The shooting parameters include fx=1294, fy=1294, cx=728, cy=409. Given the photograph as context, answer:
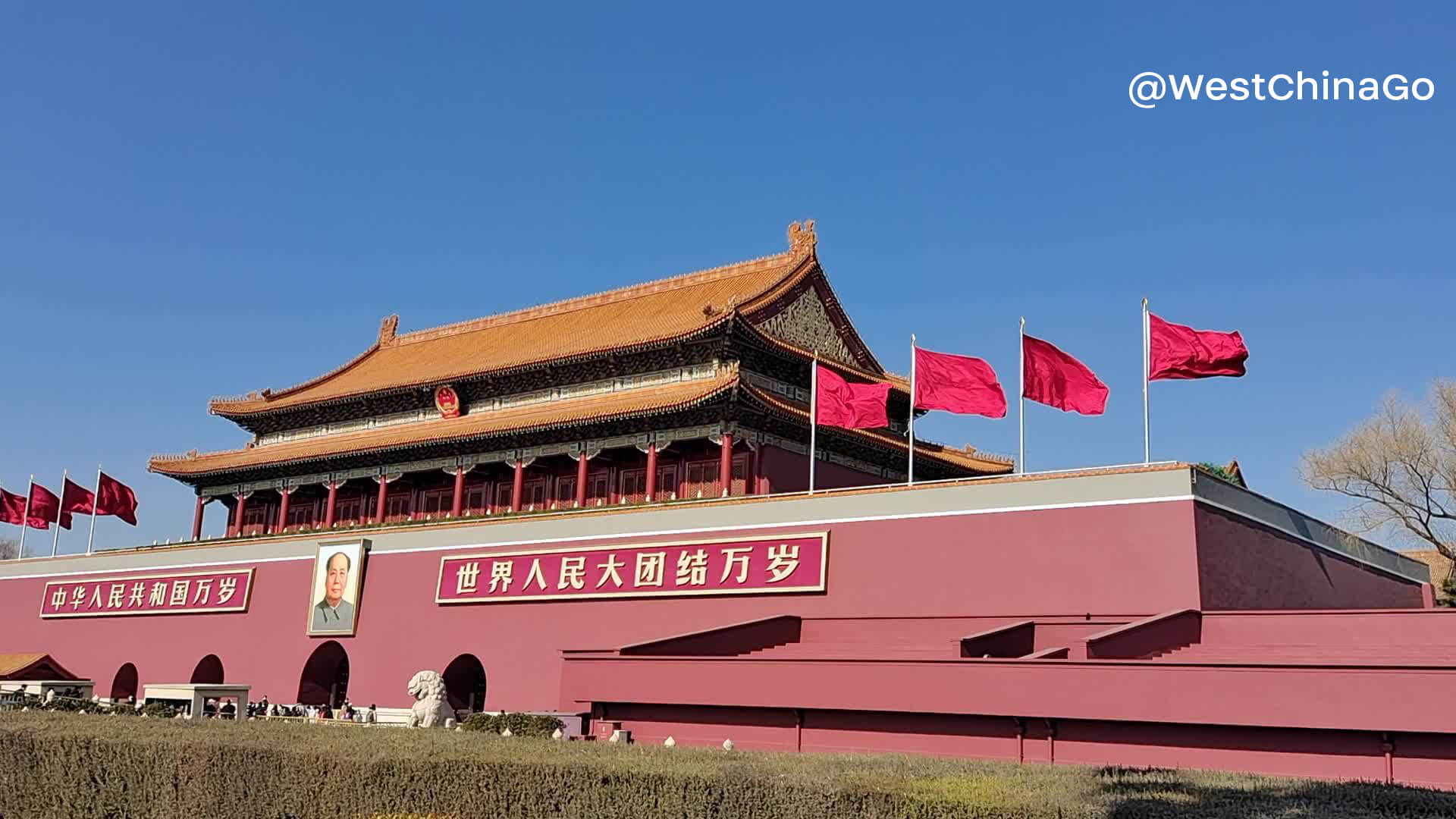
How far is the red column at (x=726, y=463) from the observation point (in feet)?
79.8

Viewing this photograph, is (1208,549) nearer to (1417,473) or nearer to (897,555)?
(897,555)

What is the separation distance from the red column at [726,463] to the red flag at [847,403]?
284 cm

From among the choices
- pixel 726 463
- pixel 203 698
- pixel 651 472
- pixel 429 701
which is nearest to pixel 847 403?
pixel 726 463

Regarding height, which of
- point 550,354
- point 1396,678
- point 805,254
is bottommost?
point 1396,678

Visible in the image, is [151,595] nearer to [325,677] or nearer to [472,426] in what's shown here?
[325,677]

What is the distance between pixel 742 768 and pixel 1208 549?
11.2 m

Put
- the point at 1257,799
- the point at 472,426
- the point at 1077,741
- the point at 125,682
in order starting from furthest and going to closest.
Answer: the point at 125,682 → the point at 472,426 → the point at 1077,741 → the point at 1257,799

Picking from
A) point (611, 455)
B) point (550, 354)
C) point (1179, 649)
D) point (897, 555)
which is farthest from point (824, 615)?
point (550, 354)

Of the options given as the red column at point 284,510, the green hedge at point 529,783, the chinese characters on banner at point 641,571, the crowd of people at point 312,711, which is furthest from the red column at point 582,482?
the green hedge at point 529,783

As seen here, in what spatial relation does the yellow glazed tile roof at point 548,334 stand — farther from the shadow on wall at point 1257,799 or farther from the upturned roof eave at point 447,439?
the shadow on wall at point 1257,799

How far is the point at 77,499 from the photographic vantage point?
34906mm

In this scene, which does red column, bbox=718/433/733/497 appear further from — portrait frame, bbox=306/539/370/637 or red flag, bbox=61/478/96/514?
red flag, bbox=61/478/96/514

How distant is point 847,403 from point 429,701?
27.6ft

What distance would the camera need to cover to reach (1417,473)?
94.8 feet
